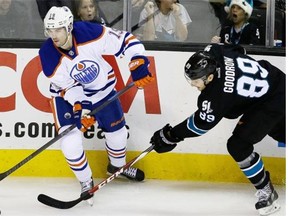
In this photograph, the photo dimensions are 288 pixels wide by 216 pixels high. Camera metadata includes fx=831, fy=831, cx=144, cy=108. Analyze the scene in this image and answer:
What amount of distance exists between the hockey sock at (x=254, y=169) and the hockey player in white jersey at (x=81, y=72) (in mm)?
604

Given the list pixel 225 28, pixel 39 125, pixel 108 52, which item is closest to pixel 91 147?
pixel 39 125

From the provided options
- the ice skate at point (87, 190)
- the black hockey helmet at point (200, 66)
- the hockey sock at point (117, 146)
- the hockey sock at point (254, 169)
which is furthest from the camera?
the hockey sock at point (117, 146)

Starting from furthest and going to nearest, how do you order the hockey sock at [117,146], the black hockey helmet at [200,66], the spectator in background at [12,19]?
the spectator in background at [12,19], the hockey sock at [117,146], the black hockey helmet at [200,66]

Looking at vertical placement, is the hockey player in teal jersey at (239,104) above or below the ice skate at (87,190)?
above

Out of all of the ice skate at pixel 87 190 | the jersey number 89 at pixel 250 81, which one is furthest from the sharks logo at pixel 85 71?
the jersey number 89 at pixel 250 81

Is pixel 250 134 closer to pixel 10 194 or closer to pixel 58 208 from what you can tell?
pixel 58 208

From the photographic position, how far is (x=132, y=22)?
15.1 feet

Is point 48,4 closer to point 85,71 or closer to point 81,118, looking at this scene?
point 85,71

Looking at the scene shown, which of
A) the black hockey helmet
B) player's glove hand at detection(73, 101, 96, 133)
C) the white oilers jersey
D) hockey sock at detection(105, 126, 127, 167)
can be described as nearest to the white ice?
hockey sock at detection(105, 126, 127, 167)

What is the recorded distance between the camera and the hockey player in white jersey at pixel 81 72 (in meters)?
3.98

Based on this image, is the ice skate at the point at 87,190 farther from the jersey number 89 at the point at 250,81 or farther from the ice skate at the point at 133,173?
the jersey number 89 at the point at 250,81

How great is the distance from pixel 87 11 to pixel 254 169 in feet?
4.40

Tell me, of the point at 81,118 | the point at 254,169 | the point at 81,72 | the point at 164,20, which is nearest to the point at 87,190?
the point at 81,118

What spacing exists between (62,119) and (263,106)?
1.00 metres
